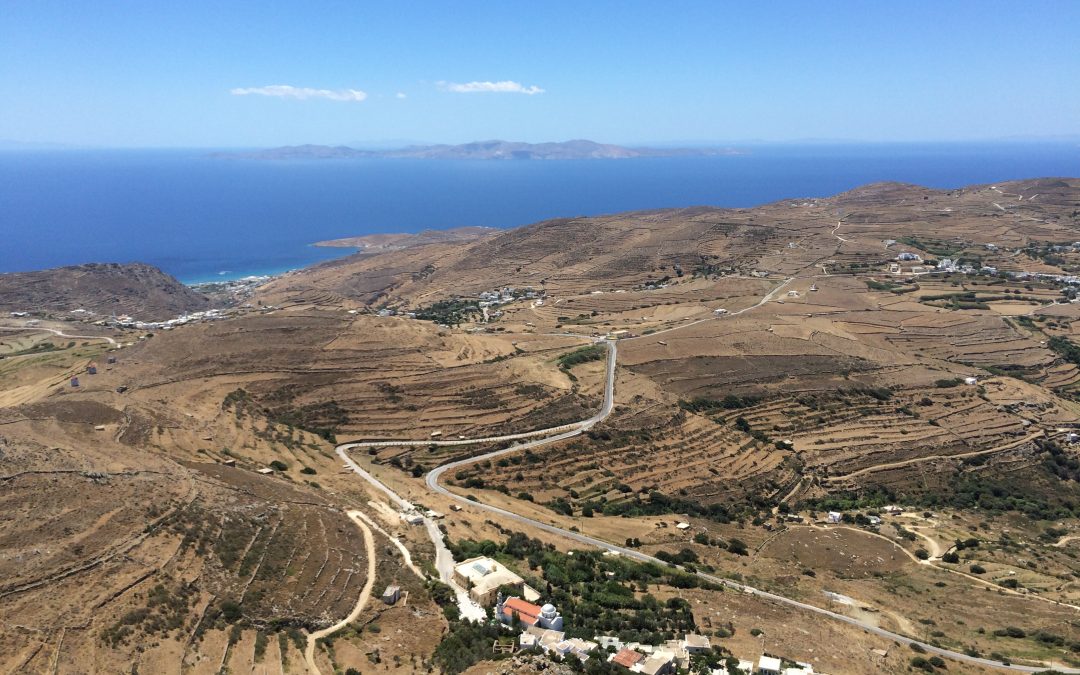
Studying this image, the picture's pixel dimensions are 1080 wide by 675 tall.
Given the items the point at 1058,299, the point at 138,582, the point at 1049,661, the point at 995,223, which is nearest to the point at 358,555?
the point at 138,582

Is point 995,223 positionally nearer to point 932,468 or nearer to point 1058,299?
point 1058,299

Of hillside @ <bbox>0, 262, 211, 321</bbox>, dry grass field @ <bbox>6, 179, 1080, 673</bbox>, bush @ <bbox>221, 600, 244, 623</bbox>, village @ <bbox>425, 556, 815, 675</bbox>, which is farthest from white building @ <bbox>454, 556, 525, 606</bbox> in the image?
hillside @ <bbox>0, 262, 211, 321</bbox>

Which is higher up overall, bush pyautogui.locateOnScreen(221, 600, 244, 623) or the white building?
bush pyautogui.locateOnScreen(221, 600, 244, 623)

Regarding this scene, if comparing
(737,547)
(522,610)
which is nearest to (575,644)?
(522,610)

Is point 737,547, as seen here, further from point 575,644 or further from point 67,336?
point 67,336

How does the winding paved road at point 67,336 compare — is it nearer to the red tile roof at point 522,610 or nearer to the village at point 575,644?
the village at point 575,644

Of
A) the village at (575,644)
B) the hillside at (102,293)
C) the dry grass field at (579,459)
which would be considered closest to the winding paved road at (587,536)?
the dry grass field at (579,459)

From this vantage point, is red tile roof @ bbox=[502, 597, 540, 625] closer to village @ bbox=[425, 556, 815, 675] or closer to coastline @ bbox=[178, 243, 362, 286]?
village @ bbox=[425, 556, 815, 675]
